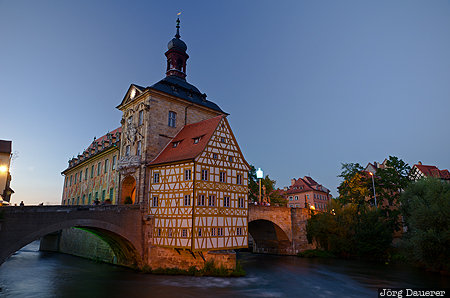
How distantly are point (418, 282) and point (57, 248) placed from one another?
45.4 m

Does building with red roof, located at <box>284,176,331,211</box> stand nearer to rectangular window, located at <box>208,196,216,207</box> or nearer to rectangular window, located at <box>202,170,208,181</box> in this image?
rectangular window, located at <box>208,196,216,207</box>

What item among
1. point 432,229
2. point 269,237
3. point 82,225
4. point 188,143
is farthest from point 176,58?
point 432,229

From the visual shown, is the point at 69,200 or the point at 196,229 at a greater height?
the point at 69,200

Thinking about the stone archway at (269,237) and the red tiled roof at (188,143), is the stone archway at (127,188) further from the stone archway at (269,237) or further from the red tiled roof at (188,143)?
the stone archway at (269,237)

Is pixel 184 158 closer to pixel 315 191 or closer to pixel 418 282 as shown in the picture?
pixel 418 282

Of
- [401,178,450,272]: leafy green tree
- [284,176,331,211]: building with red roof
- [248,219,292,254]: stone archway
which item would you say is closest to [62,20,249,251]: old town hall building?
[248,219,292,254]: stone archway

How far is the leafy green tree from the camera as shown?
2347 cm

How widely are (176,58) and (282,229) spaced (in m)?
23.5

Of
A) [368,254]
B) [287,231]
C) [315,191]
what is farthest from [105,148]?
[315,191]

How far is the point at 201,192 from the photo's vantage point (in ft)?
73.8

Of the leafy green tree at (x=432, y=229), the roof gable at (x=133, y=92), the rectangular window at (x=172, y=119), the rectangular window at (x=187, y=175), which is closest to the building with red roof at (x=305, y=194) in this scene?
the leafy green tree at (x=432, y=229)

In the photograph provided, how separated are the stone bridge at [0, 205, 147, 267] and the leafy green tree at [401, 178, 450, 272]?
22.3 m

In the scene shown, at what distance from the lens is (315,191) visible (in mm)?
77375

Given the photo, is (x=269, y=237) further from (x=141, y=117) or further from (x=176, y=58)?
(x=176, y=58)
